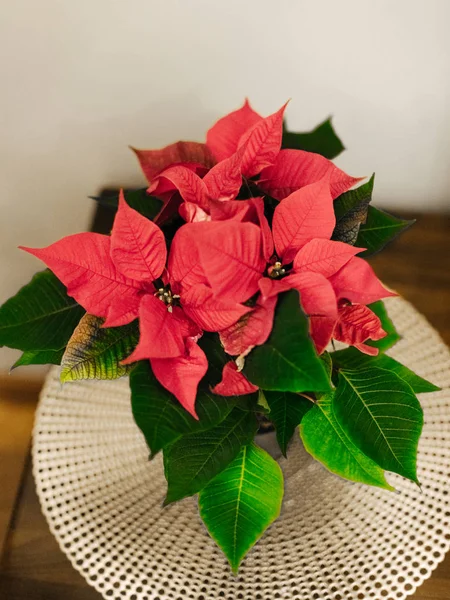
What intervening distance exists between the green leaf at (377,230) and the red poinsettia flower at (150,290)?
0.16 meters

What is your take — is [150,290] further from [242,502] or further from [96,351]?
[242,502]

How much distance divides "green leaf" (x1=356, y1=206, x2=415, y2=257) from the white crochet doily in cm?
21

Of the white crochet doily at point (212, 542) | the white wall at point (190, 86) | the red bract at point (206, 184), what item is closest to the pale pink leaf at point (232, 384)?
the red bract at point (206, 184)

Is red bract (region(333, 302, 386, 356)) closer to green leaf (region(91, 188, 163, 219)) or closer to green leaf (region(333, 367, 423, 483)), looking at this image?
green leaf (region(333, 367, 423, 483))

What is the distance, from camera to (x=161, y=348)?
1.22ft

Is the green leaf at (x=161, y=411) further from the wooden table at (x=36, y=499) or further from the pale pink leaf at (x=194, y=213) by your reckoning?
the wooden table at (x=36, y=499)

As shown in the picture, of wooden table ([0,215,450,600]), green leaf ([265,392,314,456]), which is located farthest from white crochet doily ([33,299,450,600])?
green leaf ([265,392,314,456])

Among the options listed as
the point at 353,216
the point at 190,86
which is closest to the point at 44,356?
the point at 353,216

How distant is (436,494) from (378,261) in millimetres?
339

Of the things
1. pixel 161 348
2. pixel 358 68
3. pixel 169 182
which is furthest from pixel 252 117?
pixel 358 68

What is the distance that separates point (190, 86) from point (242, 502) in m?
0.50

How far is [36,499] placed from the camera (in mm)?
643

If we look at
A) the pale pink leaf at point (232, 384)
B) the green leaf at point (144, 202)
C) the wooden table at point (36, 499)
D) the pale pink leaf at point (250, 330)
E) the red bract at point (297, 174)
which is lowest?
the wooden table at point (36, 499)

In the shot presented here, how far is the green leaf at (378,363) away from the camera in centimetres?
50
